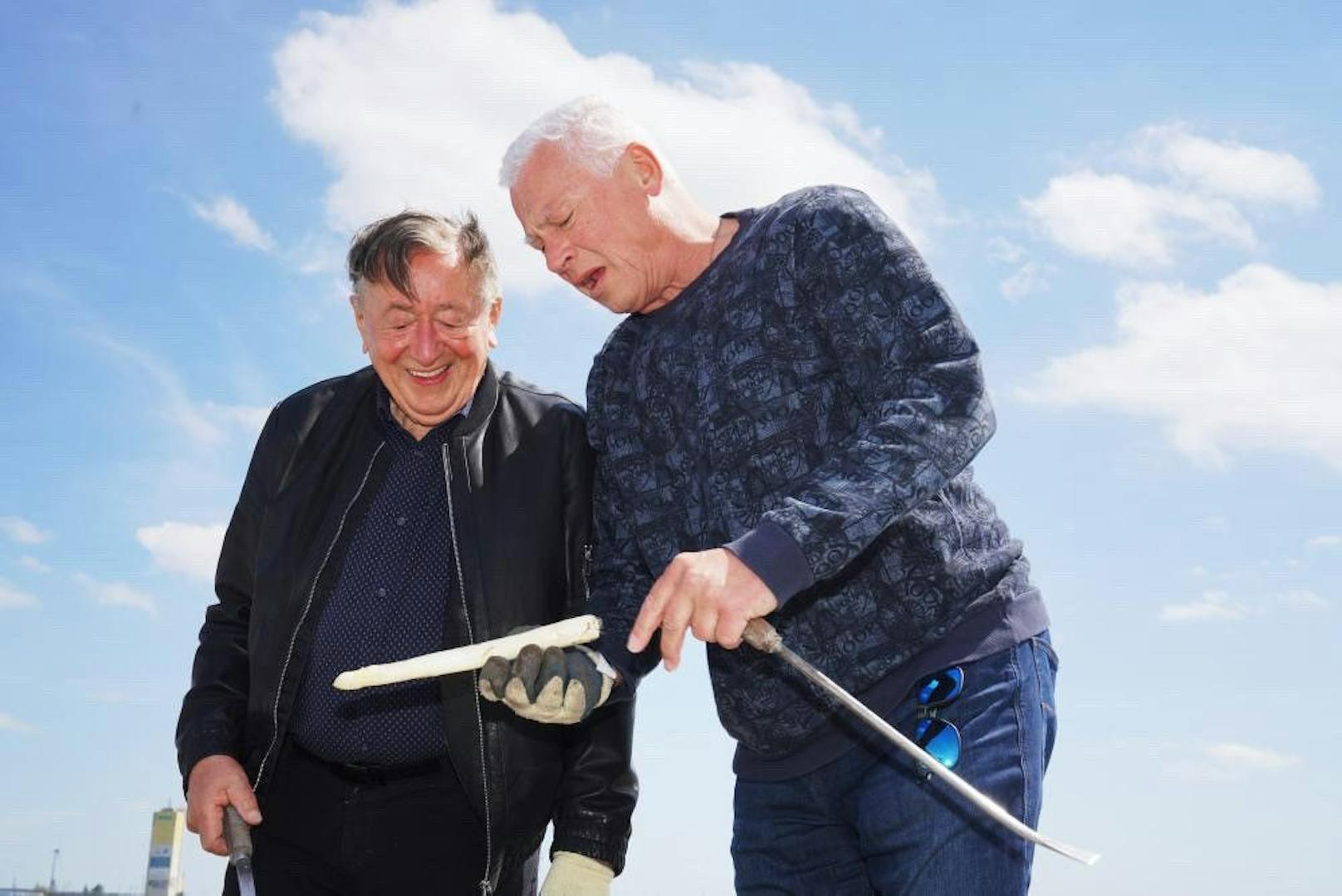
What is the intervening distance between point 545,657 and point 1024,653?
1094 millimetres

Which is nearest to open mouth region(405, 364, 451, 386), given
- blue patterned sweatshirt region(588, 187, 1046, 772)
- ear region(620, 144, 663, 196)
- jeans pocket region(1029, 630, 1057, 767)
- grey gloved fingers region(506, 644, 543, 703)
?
blue patterned sweatshirt region(588, 187, 1046, 772)

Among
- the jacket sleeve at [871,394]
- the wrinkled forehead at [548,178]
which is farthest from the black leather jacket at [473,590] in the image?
the jacket sleeve at [871,394]

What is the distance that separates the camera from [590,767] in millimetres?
4402

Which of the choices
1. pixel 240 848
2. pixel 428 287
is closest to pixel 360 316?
pixel 428 287

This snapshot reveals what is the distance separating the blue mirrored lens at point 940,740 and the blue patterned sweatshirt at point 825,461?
0.12m

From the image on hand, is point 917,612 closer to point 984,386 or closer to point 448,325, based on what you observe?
point 984,386

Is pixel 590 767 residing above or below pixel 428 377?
below

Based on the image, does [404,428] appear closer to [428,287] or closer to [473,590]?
[428,287]

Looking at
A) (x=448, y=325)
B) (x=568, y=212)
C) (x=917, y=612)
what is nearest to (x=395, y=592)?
(x=448, y=325)

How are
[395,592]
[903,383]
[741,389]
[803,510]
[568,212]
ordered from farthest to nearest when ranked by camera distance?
1. [395,592]
2. [568,212]
3. [741,389]
4. [903,383]
5. [803,510]

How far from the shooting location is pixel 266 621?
14.6 ft

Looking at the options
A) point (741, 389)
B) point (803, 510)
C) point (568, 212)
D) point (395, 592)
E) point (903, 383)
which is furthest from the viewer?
point (395, 592)

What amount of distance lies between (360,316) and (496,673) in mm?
1859

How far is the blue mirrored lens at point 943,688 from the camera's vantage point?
3248 millimetres
